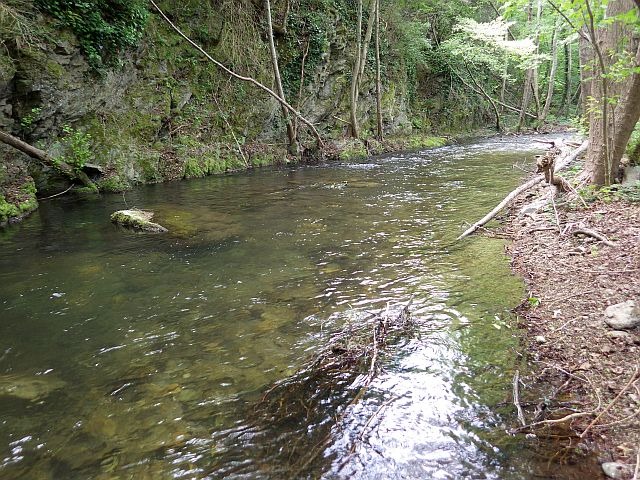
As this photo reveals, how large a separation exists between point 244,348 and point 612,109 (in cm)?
640

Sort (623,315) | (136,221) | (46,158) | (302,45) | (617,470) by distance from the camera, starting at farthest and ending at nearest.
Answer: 1. (302,45)
2. (46,158)
3. (136,221)
4. (623,315)
5. (617,470)

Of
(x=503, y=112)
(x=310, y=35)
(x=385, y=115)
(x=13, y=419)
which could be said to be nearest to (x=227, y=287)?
(x=13, y=419)

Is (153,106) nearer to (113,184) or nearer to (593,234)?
(113,184)

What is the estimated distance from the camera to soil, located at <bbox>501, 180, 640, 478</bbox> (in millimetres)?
2721

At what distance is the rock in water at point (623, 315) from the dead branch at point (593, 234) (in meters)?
1.63

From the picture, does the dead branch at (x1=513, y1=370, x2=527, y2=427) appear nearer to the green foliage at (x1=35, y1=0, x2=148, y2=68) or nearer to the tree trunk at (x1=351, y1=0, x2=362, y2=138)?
the green foliage at (x1=35, y1=0, x2=148, y2=68)

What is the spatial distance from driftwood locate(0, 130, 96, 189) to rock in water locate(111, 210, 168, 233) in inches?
122

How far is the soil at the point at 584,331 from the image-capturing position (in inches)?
107

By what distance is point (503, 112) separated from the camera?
33.7 meters

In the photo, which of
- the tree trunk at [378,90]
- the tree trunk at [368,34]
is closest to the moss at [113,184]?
the tree trunk at [368,34]

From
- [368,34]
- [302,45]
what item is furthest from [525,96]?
[302,45]

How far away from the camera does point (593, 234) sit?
543 centimetres

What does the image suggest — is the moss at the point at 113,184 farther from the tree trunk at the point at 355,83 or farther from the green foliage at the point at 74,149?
the tree trunk at the point at 355,83

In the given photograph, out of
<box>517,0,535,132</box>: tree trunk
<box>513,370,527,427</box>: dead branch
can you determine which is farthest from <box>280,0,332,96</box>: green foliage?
<box>513,370,527,427</box>: dead branch
